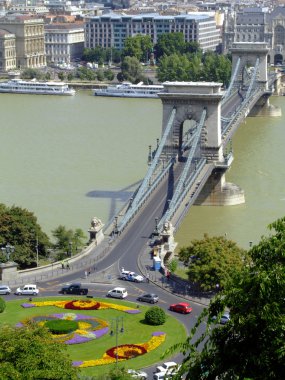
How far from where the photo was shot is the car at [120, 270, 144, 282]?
20.9 m

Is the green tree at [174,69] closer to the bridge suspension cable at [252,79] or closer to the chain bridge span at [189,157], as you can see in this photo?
the bridge suspension cable at [252,79]

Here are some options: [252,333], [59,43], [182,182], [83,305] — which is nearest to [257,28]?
[59,43]

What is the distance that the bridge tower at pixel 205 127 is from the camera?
103 feet

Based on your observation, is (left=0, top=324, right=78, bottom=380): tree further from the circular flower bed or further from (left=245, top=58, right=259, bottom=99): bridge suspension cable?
(left=245, top=58, right=259, bottom=99): bridge suspension cable

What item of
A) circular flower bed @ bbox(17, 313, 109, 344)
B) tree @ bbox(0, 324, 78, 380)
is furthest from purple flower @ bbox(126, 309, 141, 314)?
tree @ bbox(0, 324, 78, 380)

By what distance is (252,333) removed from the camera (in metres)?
9.85

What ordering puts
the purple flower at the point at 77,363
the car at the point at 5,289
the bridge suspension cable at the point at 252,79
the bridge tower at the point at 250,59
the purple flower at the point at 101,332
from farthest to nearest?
the bridge tower at the point at 250,59, the bridge suspension cable at the point at 252,79, the car at the point at 5,289, the purple flower at the point at 101,332, the purple flower at the point at 77,363

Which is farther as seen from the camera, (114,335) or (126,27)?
(126,27)

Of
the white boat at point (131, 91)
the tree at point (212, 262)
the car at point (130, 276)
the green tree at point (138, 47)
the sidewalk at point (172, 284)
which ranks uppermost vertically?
the green tree at point (138, 47)

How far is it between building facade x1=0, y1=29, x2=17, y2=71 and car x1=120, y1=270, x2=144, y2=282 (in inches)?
2167

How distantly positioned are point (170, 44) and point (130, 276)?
57.3 meters

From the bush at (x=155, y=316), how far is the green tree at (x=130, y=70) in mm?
51044

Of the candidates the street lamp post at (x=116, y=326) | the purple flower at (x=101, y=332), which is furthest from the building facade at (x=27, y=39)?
the purple flower at (x=101, y=332)

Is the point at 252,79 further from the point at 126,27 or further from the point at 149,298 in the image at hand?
the point at 149,298
